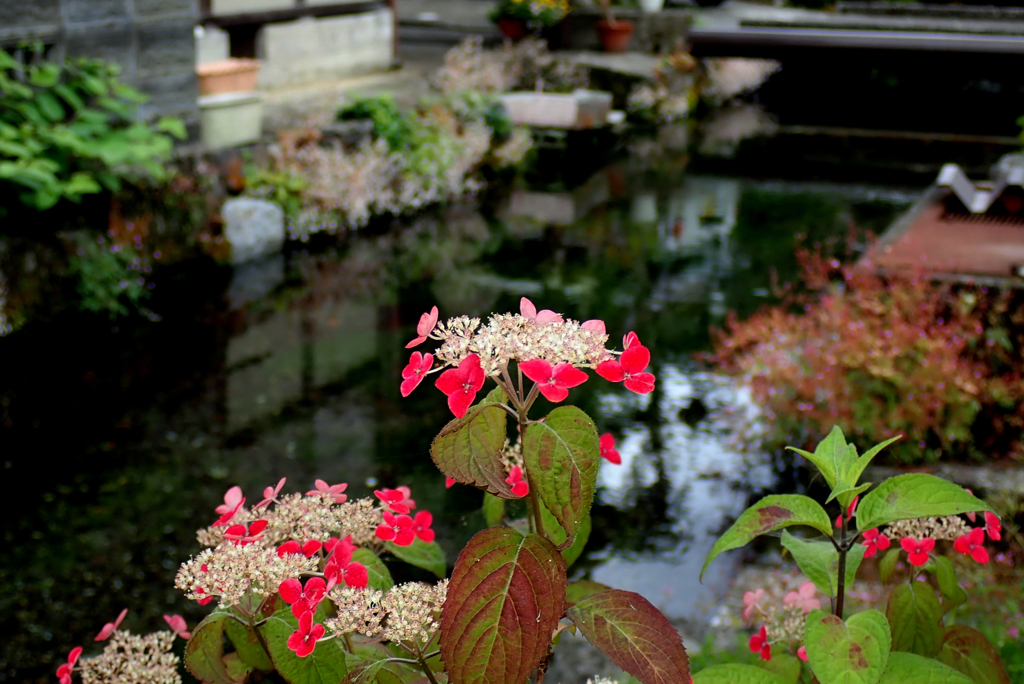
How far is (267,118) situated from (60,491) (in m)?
6.00

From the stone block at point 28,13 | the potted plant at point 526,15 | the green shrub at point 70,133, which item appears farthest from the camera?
the potted plant at point 526,15

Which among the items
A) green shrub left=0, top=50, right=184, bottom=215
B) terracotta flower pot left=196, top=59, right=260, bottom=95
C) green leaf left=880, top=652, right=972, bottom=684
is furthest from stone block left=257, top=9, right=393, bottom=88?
green leaf left=880, top=652, right=972, bottom=684

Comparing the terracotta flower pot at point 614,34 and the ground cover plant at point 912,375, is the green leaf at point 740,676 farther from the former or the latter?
the terracotta flower pot at point 614,34

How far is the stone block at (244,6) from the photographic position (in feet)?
35.0

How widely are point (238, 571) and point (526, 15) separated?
14.7m

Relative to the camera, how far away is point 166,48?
7.73 metres

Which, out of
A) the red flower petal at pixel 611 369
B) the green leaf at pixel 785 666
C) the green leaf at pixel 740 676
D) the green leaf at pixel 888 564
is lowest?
the green leaf at pixel 785 666

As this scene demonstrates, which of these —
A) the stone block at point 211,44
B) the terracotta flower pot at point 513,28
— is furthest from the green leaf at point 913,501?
the terracotta flower pot at point 513,28

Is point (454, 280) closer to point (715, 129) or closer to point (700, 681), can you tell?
point (700, 681)

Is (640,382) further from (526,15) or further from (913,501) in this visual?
(526,15)

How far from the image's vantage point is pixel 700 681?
1.45 metres

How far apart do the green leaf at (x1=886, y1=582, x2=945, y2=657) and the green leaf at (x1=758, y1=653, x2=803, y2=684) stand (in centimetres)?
18

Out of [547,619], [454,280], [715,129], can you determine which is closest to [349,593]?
[547,619]

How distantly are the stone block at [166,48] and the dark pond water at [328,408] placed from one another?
169 centimetres
